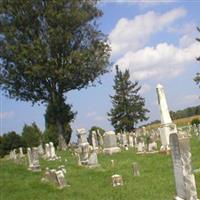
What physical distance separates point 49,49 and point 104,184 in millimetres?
24699

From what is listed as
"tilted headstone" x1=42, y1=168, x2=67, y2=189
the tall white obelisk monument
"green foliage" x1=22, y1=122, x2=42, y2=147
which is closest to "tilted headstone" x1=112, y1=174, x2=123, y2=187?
"tilted headstone" x1=42, y1=168, x2=67, y2=189

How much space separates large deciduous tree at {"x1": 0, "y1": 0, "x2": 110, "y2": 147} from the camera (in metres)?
38.0

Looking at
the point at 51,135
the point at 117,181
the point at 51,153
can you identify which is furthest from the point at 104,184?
the point at 51,135

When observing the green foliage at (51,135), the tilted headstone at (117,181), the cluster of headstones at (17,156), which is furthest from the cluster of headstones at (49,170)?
the green foliage at (51,135)

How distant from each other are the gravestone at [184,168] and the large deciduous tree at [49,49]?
27.8 metres

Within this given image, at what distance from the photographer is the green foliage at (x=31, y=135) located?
171 ft

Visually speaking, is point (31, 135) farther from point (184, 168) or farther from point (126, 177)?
point (184, 168)

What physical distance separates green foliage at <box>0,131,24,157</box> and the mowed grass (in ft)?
91.2

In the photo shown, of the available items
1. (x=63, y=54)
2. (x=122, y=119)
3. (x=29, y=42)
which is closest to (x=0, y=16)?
(x=29, y=42)

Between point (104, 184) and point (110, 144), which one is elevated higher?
point (110, 144)

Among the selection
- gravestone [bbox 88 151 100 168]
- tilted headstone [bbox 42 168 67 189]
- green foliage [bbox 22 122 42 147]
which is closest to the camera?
tilted headstone [bbox 42 168 67 189]

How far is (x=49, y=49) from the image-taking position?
38.4m

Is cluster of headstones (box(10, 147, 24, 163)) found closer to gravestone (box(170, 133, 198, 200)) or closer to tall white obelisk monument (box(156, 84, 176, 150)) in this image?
tall white obelisk monument (box(156, 84, 176, 150))

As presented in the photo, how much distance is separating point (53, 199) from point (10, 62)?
26.3 m
